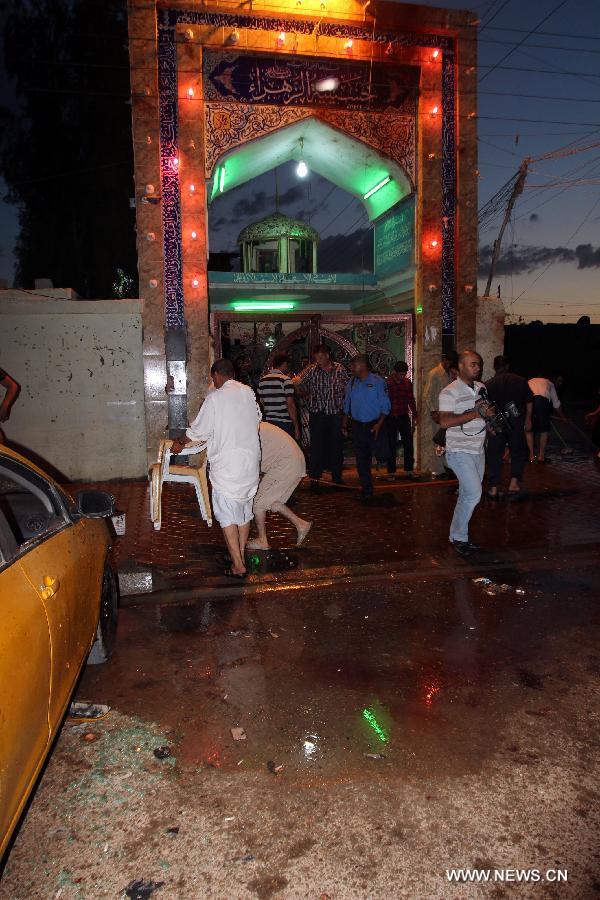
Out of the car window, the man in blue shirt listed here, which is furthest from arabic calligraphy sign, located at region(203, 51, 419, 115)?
the car window

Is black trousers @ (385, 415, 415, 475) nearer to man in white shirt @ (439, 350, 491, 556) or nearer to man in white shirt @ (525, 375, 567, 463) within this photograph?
man in white shirt @ (525, 375, 567, 463)

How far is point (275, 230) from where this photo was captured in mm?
16703

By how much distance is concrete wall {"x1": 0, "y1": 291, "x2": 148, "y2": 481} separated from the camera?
32.9ft

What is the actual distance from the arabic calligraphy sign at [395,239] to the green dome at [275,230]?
3.59m

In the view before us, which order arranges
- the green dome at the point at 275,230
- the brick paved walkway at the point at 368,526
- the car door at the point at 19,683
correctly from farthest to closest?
the green dome at the point at 275,230
the brick paved walkway at the point at 368,526
the car door at the point at 19,683

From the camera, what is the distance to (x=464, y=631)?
4633 mm

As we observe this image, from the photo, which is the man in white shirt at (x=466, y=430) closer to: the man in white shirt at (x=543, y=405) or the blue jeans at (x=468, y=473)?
the blue jeans at (x=468, y=473)

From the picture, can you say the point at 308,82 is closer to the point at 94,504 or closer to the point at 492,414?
the point at 492,414

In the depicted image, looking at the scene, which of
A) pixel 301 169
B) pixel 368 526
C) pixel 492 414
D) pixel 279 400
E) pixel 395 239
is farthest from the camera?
pixel 301 169

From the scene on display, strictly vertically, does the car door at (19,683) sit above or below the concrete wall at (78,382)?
below

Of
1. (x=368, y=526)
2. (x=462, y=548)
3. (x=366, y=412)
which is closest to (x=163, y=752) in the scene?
(x=462, y=548)

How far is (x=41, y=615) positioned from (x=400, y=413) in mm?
8771

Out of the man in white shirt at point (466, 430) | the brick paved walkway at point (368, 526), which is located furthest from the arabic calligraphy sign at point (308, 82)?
the man in white shirt at point (466, 430)

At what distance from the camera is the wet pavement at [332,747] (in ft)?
8.07
